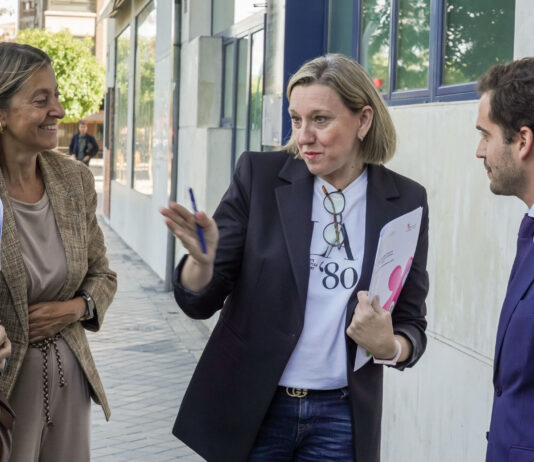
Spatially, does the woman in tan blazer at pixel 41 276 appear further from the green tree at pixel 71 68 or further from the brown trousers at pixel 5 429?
the green tree at pixel 71 68

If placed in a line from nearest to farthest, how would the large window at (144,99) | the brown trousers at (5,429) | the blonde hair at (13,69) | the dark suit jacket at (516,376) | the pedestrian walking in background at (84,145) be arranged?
the dark suit jacket at (516,376) → the brown trousers at (5,429) → the blonde hair at (13,69) → the large window at (144,99) → the pedestrian walking in background at (84,145)

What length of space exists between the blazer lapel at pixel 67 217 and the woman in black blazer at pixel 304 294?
661mm

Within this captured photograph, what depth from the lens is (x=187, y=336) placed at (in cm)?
986

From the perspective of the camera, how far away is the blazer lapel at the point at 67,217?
336 cm

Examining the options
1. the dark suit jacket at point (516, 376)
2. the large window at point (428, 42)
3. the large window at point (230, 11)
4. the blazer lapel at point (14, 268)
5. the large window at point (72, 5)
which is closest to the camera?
the dark suit jacket at point (516, 376)

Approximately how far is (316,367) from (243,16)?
24.4 feet

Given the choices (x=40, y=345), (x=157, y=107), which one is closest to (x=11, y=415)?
(x=40, y=345)

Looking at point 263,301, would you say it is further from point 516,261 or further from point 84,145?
point 84,145

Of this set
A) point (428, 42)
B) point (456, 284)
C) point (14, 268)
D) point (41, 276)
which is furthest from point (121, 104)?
point (14, 268)

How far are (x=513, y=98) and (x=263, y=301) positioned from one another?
911mm

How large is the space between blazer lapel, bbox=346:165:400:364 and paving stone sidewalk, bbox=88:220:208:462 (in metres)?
3.53

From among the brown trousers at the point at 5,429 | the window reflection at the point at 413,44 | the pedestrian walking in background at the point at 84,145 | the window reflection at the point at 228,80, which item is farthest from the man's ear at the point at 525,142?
the pedestrian walking in background at the point at 84,145

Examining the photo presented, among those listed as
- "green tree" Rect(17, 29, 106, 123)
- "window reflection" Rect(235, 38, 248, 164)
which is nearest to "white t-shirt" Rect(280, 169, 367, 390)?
"window reflection" Rect(235, 38, 248, 164)

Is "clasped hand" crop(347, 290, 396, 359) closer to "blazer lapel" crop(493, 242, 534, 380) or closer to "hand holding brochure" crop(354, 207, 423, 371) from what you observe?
"hand holding brochure" crop(354, 207, 423, 371)
